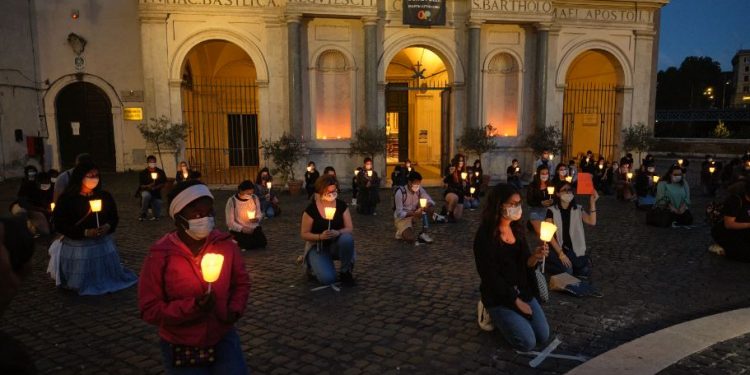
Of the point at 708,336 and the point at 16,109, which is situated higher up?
the point at 16,109

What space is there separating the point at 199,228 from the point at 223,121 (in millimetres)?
21867

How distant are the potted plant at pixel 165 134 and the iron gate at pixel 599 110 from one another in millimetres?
13960

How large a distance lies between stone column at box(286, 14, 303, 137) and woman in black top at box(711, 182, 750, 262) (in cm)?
1270

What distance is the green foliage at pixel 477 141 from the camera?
17.9m

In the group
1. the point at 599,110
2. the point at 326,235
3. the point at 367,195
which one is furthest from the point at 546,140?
the point at 326,235

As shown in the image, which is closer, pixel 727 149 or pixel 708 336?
pixel 708 336

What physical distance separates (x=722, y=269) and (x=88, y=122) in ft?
70.1

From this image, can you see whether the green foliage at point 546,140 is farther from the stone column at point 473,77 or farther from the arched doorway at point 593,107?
the arched doorway at point 593,107

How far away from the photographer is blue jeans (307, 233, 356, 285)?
21.8ft

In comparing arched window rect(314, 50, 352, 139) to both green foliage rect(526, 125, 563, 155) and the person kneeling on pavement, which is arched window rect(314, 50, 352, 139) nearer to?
green foliage rect(526, 125, 563, 155)

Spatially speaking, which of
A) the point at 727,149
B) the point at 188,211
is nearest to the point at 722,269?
the point at 188,211

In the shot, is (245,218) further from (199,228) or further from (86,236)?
(199,228)

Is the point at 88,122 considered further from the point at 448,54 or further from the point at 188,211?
the point at 188,211

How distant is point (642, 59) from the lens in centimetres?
1995
